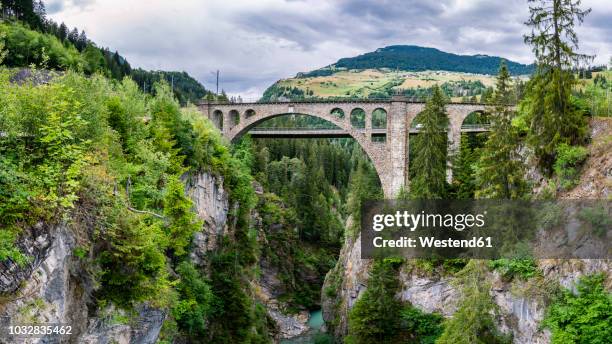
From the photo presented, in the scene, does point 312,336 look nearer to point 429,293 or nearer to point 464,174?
point 429,293

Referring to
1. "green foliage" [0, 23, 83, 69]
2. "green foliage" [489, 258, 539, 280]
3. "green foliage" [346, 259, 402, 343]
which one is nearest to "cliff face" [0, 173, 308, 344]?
"green foliage" [489, 258, 539, 280]

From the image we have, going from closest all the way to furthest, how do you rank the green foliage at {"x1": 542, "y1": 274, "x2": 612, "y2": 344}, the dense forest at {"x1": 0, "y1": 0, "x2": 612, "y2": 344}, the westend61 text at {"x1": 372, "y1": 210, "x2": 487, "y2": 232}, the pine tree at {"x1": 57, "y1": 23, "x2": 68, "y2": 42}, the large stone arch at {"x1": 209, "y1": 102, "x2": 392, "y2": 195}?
the dense forest at {"x1": 0, "y1": 0, "x2": 612, "y2": 344}, the green foliage at {"x1": 542, "y1": 274, "x2": 612, "y2": 344}, the westend61 text at {"x1": 372, "y1": 210, "x2": 487, "y2": 232}, the large stone arch at {"x1": 209, "y1": 102, "x2": 392, "y2": 195}, the pine tree at {"x1": 57, "y1": 23, "x2": 68, "y2": 42}

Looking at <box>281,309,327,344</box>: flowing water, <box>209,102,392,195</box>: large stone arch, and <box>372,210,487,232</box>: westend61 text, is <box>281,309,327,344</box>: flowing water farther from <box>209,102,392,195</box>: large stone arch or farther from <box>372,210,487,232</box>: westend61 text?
<box>209,102,392,195</box>: large stone arch

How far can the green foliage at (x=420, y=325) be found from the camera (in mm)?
31192

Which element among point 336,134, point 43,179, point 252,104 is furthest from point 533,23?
point 252,104

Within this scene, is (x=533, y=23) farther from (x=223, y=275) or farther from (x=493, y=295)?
(x=223, y=275)

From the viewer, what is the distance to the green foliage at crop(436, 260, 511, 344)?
2139cm

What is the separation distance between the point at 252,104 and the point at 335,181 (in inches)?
1862

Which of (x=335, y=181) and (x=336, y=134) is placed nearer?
(x=336, y=134)

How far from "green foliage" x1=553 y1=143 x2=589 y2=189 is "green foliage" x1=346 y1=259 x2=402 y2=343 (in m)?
13.0

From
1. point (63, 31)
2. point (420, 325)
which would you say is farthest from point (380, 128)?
point (63, 31)

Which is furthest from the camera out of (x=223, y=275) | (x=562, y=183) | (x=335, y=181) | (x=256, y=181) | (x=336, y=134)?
(x=335, y=181)

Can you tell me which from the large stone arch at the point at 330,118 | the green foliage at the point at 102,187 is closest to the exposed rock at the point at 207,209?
the green foliage at the point at 102,187

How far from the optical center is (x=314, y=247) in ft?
220
